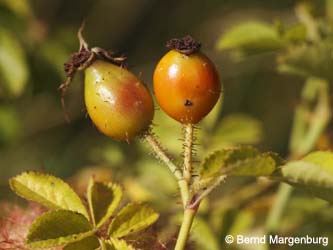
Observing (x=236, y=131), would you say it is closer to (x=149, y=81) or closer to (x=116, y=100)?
(x=149, y=81)

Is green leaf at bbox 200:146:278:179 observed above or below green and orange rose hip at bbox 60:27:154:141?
below

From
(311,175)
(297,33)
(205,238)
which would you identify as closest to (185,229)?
(311,175)

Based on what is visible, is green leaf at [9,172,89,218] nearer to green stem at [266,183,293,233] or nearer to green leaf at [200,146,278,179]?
green leaf at [200,146,278,179]

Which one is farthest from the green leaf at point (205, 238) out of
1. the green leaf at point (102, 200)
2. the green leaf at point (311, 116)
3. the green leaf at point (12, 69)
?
the green leaf at point (12, 69)

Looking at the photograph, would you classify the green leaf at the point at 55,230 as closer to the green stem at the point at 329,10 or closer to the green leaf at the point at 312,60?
the green leaf at the point at 312,60

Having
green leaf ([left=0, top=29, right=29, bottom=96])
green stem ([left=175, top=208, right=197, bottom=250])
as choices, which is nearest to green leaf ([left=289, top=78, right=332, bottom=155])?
green leaf ([left=0, top=29, right=29, bottom=96])
